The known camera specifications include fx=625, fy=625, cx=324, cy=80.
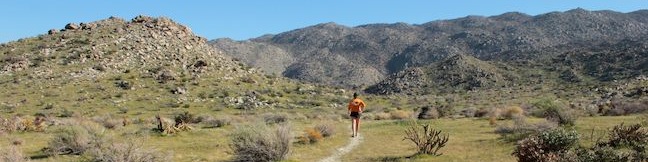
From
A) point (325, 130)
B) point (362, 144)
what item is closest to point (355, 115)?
point (325, 130)

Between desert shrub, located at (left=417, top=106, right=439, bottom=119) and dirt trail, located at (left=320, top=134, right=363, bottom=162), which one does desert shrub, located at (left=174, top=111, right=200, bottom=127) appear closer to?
dirt trail, located at (left=320, top=134, right=363, bottom=162)

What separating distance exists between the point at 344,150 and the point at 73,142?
8.70m

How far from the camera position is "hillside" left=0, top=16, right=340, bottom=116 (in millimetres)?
52094

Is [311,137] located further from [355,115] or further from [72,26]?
[72,26]

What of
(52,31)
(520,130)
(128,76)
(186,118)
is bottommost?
(520,130)

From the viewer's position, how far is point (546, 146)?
51.5 ft

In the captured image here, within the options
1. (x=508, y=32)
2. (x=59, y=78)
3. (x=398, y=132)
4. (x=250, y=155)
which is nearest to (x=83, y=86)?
(x=59, y=78)

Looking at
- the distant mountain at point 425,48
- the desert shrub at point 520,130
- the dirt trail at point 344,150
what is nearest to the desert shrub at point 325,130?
the dirt trail at point 344,150

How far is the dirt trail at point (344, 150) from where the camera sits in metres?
18.3

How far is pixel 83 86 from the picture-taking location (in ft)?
184

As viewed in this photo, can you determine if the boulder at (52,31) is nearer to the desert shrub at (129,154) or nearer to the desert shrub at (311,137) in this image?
the desert shrub at (311,137)

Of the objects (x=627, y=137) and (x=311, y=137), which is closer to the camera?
(x=627, y=137)

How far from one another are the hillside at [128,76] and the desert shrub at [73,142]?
26.0 meters

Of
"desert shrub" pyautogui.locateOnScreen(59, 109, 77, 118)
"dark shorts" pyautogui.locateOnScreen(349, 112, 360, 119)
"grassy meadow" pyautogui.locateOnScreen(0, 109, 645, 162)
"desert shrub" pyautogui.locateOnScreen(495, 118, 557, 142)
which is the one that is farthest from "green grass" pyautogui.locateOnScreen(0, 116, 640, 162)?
"desert shrub" pyautogui.locateOnScreen(59, 109, 77, 118)
